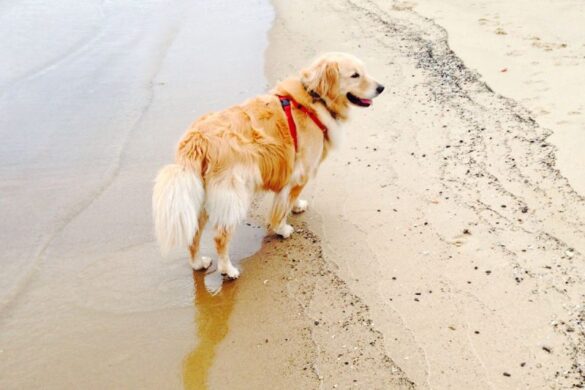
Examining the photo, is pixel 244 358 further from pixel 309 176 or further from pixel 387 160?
pixel 387 160

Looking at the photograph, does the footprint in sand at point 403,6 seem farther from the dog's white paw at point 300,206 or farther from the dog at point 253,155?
the dog's white paw at point 300,206

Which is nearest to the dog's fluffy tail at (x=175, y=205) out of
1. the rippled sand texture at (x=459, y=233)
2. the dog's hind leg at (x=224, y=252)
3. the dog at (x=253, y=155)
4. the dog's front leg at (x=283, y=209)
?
the dog at (x=253, y=155)

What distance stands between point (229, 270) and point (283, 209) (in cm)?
67

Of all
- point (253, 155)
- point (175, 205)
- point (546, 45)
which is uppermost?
point (253, 155)

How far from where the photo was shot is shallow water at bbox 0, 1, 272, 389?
3453 millimetres

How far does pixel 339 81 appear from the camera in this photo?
4.20 m

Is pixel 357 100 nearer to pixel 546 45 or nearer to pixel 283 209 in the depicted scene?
pixel 283 209

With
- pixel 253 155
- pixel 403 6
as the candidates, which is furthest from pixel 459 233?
pixel 403 6

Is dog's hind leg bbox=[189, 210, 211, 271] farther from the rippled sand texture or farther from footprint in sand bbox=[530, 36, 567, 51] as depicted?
footprint in sand bbox=[530, 36, 567, 51]

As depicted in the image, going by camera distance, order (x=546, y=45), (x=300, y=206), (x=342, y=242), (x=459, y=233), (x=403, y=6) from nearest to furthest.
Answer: (x=459, y=233)
(x=342, y=242)
(x=300, y=206)
(x=546, y=45)
(x=403, y=6)

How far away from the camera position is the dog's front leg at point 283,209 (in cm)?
428

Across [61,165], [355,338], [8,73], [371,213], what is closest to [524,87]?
[371,213]

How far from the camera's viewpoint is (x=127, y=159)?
5676 mm

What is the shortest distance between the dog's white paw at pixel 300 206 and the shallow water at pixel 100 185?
0.39 metres
